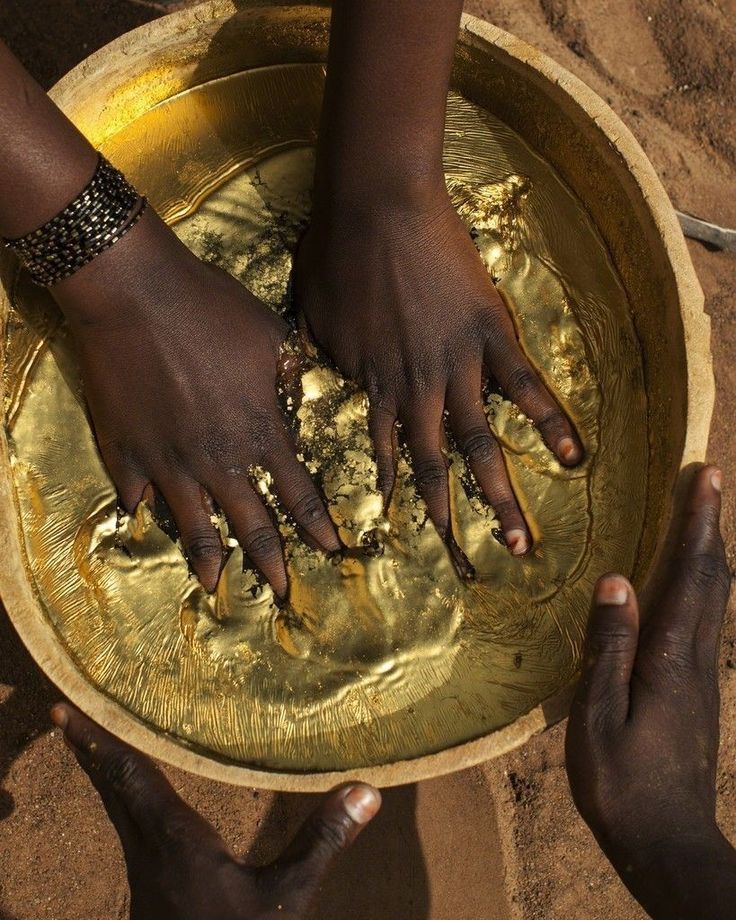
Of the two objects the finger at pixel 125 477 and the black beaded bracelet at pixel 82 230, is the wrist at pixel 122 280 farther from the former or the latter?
→ the finger at pixel 125 477

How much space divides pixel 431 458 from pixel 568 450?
0.66 ft

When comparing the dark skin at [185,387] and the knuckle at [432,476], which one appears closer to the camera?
the dark skin at [185,387]

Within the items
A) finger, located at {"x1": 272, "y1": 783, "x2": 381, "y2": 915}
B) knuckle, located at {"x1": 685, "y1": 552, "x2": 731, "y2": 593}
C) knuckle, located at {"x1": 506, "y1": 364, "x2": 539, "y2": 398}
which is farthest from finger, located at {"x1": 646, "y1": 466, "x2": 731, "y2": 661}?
finger, located at {"x1": 272, "y1": 783, "x2": 381, "y2": 915}

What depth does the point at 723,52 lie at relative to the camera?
6.28 ft

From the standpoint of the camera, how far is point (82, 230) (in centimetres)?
106

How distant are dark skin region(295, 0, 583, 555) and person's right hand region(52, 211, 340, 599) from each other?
0.13m

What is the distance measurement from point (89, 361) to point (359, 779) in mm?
660

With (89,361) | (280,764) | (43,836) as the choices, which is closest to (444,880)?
(280,764)

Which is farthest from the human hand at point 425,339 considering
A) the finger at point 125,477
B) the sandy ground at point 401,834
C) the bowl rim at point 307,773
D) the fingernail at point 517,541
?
the sandy ground at point 401,834

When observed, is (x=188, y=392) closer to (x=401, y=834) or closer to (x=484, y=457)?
(x=484, y=457)

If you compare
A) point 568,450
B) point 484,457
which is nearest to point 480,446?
point 484,457

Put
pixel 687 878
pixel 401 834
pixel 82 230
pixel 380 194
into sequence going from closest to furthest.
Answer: pixel 687 878
pixel 82 230
pixel 380 194
pixel 401 834

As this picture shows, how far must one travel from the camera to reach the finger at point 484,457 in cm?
121

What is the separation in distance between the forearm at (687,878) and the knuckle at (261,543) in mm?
596
